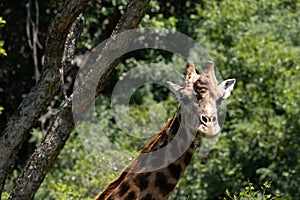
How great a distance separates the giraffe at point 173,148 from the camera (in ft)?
18.5

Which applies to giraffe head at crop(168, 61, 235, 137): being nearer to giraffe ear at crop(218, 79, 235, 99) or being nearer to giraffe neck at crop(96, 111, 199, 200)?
giraffe ear at crop(218, 79, 235, 99)

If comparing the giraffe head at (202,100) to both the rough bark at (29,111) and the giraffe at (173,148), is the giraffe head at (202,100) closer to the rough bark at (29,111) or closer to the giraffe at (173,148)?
the giraffe at (173,148)

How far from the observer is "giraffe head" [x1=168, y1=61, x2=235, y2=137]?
5.50 m

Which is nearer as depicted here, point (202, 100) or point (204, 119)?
point (204, 119)

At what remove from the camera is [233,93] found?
39.9 feet

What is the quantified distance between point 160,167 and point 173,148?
164 mm

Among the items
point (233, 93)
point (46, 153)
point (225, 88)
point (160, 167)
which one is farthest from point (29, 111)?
point (233, 93)

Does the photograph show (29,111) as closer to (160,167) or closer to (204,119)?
(160,167)

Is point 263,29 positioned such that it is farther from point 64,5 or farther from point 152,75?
point 64,5

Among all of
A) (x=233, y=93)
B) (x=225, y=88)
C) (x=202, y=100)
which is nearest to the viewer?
(x=202, y=100)

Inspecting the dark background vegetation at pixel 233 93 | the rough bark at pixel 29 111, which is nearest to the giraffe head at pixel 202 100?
the rough bark at pixel 29 111

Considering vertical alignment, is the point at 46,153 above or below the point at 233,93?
above

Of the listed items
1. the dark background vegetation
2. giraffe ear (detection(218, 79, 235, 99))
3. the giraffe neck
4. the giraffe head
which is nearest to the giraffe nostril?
the giraffe head

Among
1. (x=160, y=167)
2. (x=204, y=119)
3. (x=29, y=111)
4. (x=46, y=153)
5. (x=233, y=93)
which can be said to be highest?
(x=204, y=119)
